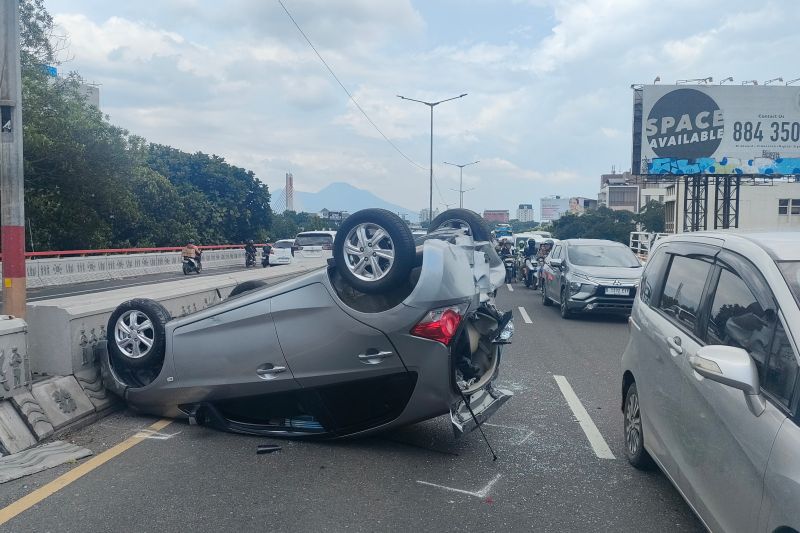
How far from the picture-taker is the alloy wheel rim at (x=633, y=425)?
17.4ft

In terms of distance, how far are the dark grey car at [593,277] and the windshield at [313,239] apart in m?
15.4

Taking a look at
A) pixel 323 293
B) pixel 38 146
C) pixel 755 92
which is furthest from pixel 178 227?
pixel 323 293

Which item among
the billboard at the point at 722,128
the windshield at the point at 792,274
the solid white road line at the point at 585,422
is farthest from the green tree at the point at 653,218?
the windshield at the point at 792,274

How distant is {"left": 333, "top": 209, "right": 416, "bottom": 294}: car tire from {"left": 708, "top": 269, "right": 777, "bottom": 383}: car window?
87.6 inches

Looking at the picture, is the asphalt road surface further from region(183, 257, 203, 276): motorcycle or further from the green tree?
the green tree

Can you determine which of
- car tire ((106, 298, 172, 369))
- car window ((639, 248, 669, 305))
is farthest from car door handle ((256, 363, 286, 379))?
car window ((639, 248, 669, 305))

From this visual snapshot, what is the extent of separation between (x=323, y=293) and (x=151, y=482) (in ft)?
5.82

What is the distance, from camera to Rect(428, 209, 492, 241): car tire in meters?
8.09

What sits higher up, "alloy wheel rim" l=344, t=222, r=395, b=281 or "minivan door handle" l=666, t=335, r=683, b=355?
"alloy wheel rim" l=344, t=222, r=395, b=281

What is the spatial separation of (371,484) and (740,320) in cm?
259

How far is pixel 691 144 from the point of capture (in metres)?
37.8

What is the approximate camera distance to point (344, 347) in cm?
555

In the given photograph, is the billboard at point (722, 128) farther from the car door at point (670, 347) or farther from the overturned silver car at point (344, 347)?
the car door at point (670, 347)

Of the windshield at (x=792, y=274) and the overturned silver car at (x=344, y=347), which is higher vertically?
the windshield at (x=792, y=274)
